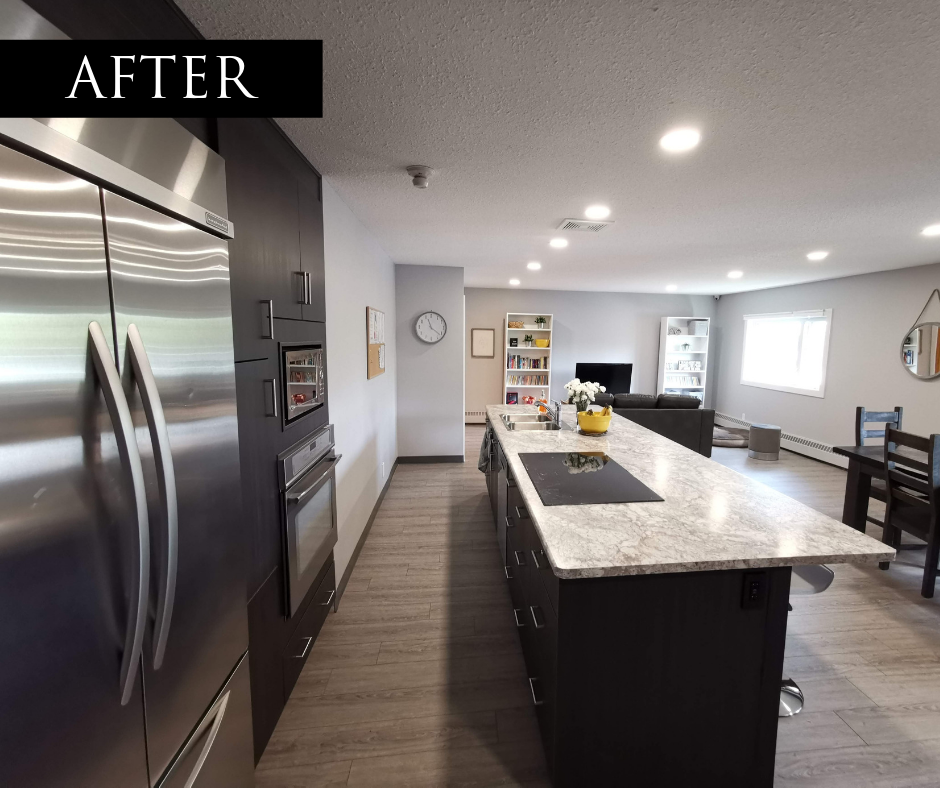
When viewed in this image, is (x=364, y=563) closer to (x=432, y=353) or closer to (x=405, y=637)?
(x=405, y=637)

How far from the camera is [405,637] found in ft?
7.07

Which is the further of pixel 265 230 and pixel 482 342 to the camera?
pixel 482 342

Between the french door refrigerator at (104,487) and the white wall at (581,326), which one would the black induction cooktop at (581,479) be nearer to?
the french door refrigerator at (104,487)

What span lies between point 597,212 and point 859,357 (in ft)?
15.4

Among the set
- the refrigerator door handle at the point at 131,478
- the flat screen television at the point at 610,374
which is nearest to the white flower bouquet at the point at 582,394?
the refrigerator door handle at the point at 131,478

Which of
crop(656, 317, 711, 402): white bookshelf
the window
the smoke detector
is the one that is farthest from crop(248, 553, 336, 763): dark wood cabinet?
crop(656, 317, 711, 402): white bookshelf

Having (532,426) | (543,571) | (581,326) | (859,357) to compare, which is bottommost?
(543,571)

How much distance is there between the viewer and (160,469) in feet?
2.64

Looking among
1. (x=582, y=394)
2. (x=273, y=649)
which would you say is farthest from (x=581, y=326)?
(x=273, y=649)

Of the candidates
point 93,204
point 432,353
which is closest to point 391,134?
point 93,204

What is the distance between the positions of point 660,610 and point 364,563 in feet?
7.03

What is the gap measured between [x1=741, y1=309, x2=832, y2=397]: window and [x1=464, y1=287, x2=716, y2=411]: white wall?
3.92 ft

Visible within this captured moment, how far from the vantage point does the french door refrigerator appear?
58 centimetres

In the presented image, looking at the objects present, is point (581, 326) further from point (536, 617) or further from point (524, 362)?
point (536, 617)
